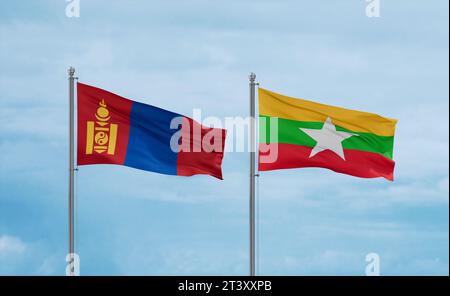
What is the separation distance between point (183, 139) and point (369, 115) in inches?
215

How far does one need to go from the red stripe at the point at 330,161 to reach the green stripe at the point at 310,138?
14 centimetres

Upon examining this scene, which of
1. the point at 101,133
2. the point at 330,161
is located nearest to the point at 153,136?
the point at 101,133

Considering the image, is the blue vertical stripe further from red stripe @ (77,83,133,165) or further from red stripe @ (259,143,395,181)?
red stripe @ (259,143,395,181)

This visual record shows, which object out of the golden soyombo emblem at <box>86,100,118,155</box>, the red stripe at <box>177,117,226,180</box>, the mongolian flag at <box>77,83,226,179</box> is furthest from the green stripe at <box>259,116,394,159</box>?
the golden soyombo emblem at <box>86,100,118,155</box>

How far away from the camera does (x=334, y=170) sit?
23.5 meters

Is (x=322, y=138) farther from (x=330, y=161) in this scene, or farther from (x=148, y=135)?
(x=148, y=135)

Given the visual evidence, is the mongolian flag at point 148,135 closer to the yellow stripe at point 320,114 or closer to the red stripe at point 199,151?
the red stripe at point 199,151

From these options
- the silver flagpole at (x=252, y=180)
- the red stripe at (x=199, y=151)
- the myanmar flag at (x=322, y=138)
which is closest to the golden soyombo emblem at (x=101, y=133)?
the red stripe at (x=199, y=151)

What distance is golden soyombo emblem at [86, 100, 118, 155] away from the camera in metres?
22.8

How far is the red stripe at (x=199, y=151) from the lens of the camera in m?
23.1
